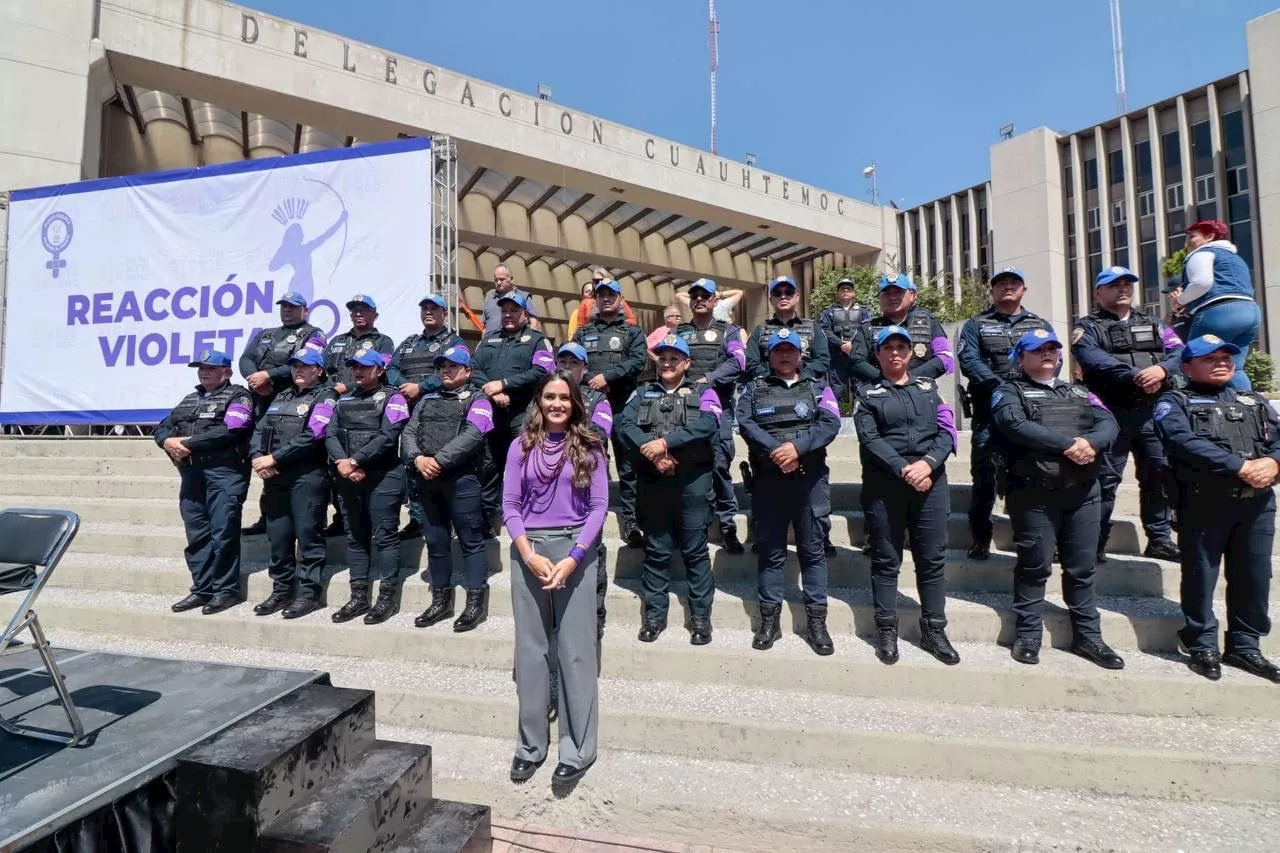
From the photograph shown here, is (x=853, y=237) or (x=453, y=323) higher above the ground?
(x=853, y=237)

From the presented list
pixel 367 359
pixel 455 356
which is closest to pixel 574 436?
pixel 455 356

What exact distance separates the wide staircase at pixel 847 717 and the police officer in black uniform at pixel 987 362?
12.8 inches

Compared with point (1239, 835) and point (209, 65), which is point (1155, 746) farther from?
point (209, 65)

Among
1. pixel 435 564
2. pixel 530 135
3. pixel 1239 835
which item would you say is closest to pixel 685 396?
pixel 435 564

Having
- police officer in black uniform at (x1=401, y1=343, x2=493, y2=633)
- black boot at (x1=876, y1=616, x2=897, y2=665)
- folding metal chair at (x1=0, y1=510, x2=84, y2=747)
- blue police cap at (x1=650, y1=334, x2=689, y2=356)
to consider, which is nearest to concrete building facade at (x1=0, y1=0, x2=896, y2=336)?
police officer in black uniform at (x1=401, y1=343, x2=493, y2=633)

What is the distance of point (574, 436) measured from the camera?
3.25 metres

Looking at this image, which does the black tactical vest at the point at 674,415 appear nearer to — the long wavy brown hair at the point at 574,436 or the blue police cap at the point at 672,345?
the blue police cap at the point at 672,345

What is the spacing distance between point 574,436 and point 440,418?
5.20 ft

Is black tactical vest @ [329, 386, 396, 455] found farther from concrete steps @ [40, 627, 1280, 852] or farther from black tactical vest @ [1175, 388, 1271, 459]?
black tactical vest @ [1175, 388, 1271, 459]

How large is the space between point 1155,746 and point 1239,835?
1.32 ft

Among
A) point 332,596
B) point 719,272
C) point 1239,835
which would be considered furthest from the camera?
point 719,272

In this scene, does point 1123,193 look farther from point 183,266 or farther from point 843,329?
point 183,266

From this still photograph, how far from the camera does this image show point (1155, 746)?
9.55ft

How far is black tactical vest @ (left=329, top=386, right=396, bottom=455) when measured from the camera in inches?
182
